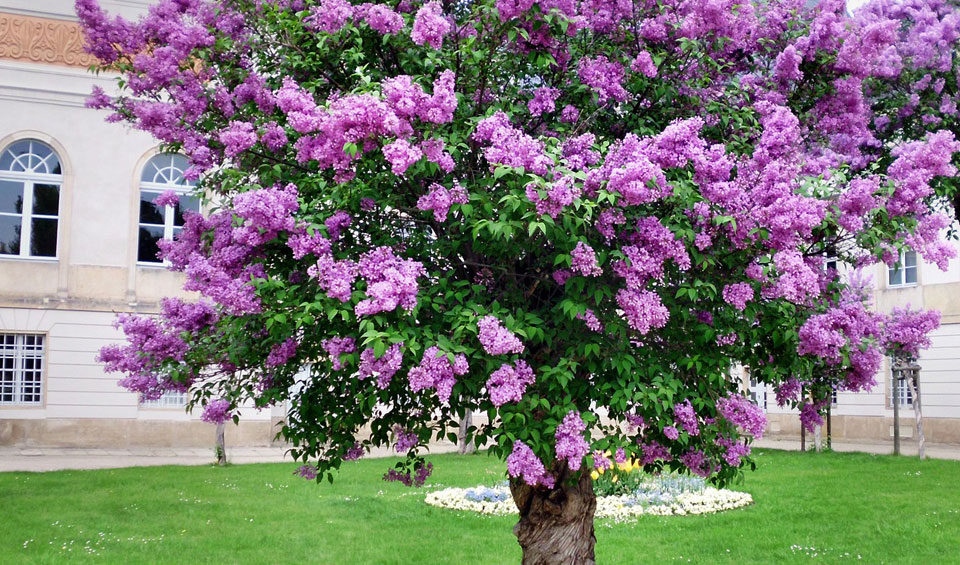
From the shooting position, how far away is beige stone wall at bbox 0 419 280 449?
73.0 feet

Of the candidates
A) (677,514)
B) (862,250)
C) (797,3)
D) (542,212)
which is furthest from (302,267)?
(677,514)

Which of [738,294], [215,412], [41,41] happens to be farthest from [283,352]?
[41,41]

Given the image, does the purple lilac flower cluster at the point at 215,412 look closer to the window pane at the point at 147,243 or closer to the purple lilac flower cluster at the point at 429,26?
the purple lilac flower cluster at the point at 429,26

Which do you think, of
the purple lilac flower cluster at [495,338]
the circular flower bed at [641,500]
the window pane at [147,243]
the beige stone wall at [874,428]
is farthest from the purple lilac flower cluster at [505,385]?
the window pane at [147,243]

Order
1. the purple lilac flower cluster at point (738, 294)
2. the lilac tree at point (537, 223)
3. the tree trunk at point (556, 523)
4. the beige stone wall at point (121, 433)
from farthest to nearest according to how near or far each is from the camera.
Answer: the beige stone wall at point (121, 433) → the tree trunk at point (556, 523) → the purple lilac flower cluster at point (738, 294) → the lilac tree at point (537, 223)

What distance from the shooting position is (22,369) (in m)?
22.7

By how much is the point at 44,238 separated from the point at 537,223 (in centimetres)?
2204

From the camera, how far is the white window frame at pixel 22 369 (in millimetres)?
22500

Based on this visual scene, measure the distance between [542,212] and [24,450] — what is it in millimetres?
20732

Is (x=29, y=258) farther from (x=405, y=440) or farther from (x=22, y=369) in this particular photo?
(x=405, y=440)

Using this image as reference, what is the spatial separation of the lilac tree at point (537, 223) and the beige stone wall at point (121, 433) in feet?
55.0

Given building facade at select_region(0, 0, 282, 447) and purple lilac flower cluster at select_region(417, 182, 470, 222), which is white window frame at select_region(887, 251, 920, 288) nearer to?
building facade at select_region(0, 0, 282, 447)

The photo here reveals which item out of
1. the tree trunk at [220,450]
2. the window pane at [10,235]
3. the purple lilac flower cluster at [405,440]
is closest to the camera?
the purple lilac flower cluster at [405,440]

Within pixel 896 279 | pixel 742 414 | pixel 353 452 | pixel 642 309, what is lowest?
pixel 353 452
